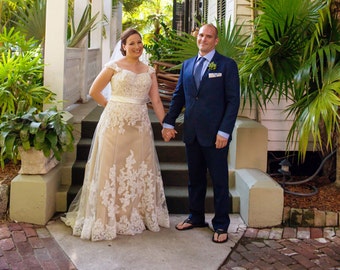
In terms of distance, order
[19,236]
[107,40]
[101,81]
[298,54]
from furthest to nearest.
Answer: [107,40] < [298,54] < [101,81] < [19,236]

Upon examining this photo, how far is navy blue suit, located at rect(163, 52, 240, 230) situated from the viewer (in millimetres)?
3844

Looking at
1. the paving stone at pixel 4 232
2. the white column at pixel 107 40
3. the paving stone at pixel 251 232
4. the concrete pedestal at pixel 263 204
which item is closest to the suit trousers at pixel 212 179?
the paving stone at pixel 251 232

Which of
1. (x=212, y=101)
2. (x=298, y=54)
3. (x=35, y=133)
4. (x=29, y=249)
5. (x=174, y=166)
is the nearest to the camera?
(x=29, y=249)

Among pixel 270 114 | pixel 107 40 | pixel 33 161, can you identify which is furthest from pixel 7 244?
pixel 107 40

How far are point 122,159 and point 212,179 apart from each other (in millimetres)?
815

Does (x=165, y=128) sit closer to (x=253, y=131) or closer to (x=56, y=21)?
(x=253, y=131)

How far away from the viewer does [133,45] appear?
4.01 m

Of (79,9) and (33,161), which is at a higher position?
(79,9)

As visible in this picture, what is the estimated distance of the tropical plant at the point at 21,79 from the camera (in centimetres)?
477

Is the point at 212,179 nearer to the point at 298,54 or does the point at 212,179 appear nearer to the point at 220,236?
the point at 220,236

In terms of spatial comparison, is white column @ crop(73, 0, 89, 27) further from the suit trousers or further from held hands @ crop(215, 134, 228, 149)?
held hands @ crop(215, 134, 228, 149)

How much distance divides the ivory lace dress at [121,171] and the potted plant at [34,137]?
37cm

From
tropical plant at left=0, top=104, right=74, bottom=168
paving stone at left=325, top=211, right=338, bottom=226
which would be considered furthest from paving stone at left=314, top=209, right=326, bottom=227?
tropical plant at left=0, top=104, right=74, bottom=168

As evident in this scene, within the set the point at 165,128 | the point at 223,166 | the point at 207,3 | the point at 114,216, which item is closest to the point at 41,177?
the point at 114,216
